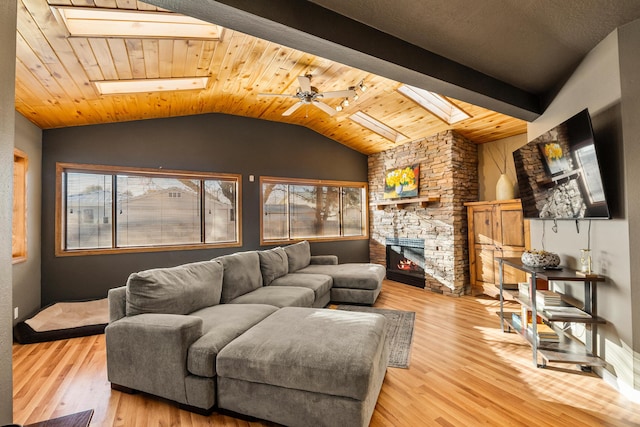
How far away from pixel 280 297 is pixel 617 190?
3.02 meters

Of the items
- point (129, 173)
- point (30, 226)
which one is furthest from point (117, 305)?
point (129, 173)

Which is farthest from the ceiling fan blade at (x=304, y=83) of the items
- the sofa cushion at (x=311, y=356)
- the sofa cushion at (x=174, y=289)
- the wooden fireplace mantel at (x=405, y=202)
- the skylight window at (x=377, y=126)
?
the wooden fireplace mantel at (x=405, y=202)

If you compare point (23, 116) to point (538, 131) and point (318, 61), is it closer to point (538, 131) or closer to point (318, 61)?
point (318, 61)

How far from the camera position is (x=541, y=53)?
2.38 meters

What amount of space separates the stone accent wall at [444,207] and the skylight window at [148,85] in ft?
12.6

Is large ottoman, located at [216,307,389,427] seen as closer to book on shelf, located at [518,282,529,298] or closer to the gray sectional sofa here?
the gray sectional sofa

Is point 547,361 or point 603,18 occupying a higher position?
point 603,18

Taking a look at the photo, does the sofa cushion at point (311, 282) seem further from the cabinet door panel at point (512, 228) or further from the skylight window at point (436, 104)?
the skylight window at point (436, 104)

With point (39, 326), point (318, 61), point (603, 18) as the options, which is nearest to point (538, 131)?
point (603, 18)

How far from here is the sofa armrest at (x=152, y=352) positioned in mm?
1927

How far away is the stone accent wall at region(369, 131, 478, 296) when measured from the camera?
16.1ft

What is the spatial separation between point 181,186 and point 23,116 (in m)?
2.03

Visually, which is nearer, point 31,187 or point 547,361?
point 547,361

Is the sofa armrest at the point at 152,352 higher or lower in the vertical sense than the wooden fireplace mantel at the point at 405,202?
lower
